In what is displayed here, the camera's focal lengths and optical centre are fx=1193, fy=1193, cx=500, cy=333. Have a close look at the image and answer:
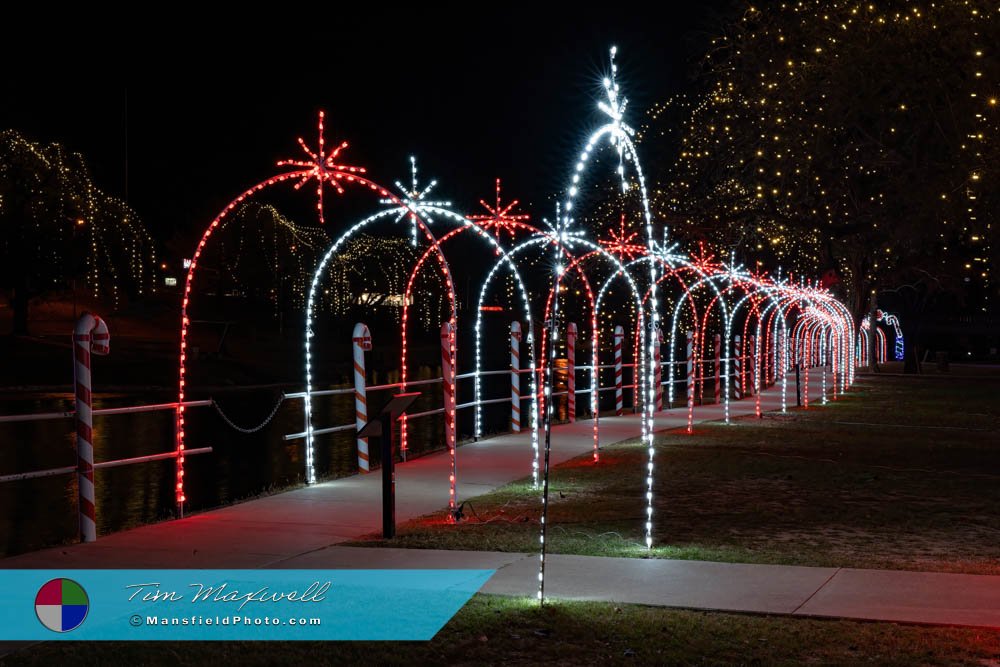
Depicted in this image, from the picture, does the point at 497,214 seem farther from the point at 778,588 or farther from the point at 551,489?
the point at 778,588

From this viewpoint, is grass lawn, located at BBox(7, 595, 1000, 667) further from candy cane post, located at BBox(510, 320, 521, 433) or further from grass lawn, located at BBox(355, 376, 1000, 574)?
candy cane post, located at BBox(510, 320, 521, 433)

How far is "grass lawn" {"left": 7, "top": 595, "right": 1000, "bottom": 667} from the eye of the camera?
20.3 ft

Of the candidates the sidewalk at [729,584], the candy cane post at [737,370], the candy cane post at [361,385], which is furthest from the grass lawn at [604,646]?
the candy cane post at [737,370]

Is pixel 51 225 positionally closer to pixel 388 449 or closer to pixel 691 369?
pixel 691 369

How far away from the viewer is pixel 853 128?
1948 cm

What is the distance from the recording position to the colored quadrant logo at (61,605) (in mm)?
6996

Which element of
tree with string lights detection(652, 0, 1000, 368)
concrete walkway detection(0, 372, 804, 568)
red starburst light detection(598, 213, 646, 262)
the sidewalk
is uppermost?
tree with string lights detection(652, 0, 1000, 368)

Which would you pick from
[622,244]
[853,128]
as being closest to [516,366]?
[622,244]

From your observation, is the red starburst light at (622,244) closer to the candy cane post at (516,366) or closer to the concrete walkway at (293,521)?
the candy cane post at (516,366)

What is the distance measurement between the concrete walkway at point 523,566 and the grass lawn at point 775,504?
49 centimetres

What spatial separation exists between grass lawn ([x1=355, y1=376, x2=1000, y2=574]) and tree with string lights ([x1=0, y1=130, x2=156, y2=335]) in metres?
28.6

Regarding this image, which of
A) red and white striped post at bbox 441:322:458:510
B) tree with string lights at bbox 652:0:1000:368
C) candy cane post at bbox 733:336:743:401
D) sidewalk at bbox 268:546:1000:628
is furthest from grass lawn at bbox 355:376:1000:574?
candy cane post at bbox 733:336:743:401

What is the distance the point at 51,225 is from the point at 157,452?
25003 mm

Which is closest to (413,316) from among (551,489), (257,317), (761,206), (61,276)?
(257,317)
